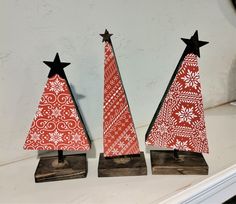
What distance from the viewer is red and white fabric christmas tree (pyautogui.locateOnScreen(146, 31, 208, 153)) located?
0.71m

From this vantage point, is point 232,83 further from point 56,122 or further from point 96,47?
point 56,122

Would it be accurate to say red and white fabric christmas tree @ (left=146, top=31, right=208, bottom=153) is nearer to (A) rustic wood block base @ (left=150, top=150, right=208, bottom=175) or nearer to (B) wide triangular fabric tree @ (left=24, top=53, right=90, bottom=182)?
(A) rustic wood block base @ (left=150, top=150, right=208, bottom=175)

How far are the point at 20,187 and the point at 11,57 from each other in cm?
30

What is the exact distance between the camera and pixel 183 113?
74cm

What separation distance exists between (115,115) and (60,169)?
6.9 inches

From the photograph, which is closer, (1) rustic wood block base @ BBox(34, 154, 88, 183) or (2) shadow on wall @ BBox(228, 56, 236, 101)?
(1) rustic wood block base @ BBox(34, 154, 88, 183)

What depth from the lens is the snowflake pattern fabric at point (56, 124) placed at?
0.70 meters

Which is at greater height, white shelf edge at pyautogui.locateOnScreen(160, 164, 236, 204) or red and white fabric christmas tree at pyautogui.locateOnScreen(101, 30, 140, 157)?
red and white fabric christmas tree at pyautogui.locateOnScreen(101, 30, 140, 157)

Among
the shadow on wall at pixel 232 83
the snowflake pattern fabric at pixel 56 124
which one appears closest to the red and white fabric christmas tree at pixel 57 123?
the snowflake pattern fabric at pixel 56 124

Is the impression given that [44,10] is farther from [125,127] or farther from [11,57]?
[125,127]

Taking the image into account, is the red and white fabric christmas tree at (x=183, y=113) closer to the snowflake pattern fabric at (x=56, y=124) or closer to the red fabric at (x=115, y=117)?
the red fabric at (x=115, y=117)

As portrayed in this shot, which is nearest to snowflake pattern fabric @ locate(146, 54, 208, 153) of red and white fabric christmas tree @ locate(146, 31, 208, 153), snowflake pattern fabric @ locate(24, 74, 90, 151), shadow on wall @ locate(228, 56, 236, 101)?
red and white fabric christmas tree @ locate(146, 31, 208, 153)

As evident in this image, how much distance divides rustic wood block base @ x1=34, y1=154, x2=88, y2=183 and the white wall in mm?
122

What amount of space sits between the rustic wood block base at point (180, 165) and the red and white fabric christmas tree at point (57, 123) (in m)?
0.18
